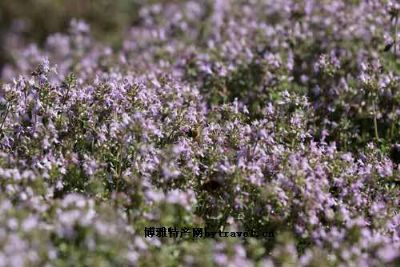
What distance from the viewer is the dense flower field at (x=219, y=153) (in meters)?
3.85

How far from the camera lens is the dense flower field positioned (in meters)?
3.85

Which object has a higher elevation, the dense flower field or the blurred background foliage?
the blurred background foliage

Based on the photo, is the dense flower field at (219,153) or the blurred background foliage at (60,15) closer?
the dense flower field at (219,153)

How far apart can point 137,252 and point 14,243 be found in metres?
0.80

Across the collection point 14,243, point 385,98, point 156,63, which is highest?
point 156,63

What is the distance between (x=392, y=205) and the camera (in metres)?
4.71

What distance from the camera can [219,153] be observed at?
4.84m

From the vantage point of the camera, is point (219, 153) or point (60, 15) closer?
point (219, 153)

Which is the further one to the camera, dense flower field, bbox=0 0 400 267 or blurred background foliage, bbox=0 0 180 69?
blurred background foliage, bbox=0 0 180 69

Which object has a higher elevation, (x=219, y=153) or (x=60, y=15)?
(x=60, y=15)

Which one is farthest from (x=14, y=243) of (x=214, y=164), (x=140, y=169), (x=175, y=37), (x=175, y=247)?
(x=175, y=37)

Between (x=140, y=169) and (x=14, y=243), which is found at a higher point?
(x=140, y=169)

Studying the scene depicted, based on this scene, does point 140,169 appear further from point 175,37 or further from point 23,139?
→ point 175,37

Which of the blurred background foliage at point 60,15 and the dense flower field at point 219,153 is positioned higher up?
the blurred background foliage at point 60,15
